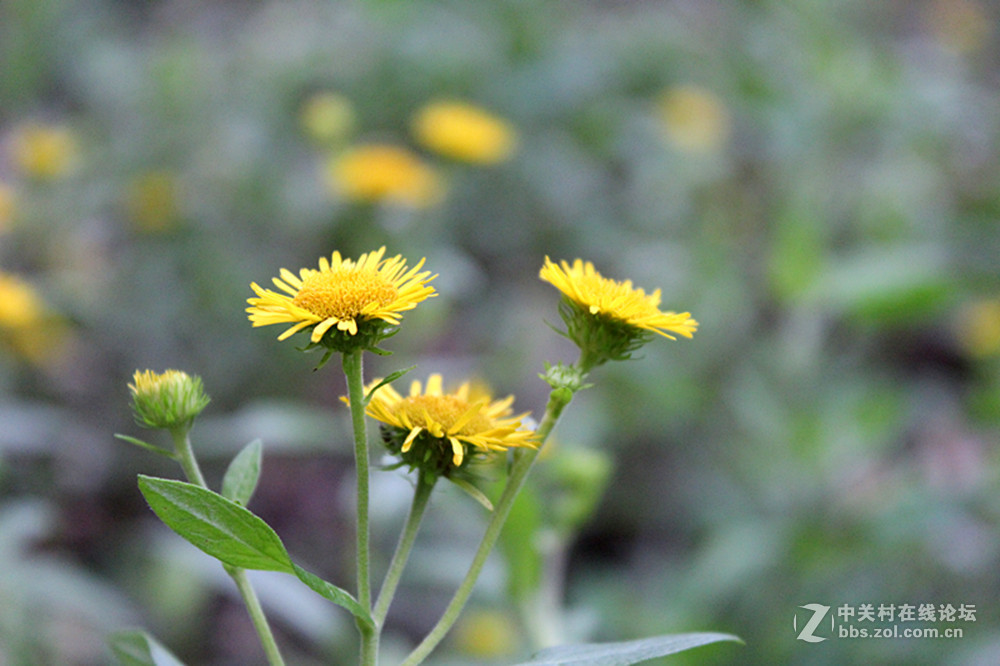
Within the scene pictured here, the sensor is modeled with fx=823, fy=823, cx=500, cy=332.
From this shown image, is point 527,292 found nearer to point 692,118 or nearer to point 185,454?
point 692,118

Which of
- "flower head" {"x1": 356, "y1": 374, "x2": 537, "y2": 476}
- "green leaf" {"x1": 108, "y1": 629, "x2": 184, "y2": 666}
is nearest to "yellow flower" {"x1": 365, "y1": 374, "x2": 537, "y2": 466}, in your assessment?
"flower head" {"x1": 356, "y1": 374, "x2": 537, "y2": 476}

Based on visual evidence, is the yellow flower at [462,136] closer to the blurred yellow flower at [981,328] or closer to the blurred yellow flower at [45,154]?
the blurred yellow flower at [45,154]

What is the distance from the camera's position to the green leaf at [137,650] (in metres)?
0.89

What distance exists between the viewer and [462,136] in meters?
2.98

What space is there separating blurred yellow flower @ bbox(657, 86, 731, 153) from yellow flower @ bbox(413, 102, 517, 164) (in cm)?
111

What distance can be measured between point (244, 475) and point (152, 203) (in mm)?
2486

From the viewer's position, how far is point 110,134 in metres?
3.47

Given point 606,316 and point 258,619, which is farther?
point 606,316

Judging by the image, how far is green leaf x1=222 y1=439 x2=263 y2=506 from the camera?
0.92 meters

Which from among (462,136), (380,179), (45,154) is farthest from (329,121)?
(45,154)

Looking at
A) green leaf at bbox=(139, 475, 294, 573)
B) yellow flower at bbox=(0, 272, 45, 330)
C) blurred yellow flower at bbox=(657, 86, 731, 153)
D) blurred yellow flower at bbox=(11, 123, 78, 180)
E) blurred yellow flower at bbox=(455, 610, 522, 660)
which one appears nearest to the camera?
green leaf at bbox=(139, 475, 294, 573)

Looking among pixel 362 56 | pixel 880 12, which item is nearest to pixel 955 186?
pixel 880 12

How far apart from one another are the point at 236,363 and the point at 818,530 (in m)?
1.98

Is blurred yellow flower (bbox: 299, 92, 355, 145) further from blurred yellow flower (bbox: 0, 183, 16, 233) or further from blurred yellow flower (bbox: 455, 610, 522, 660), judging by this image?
blurred yellow flower (bbox: 455, 610, 522, 660)
